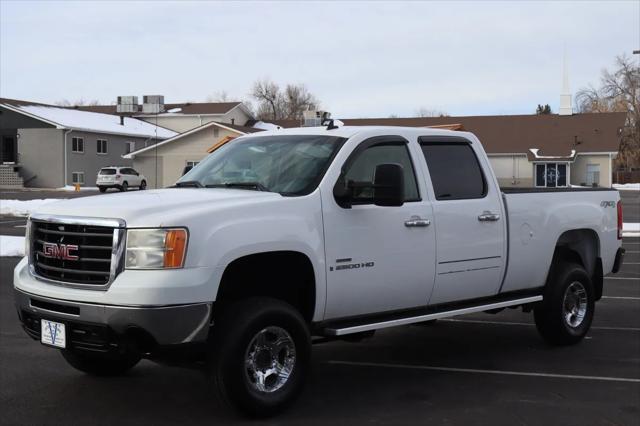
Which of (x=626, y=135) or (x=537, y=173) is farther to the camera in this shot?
(x=626, y=135)

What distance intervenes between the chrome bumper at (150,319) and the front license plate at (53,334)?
76 mm

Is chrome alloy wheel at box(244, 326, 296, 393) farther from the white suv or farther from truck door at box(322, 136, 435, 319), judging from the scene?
the white suv

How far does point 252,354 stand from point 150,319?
2.73 ft

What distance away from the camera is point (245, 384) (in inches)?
203

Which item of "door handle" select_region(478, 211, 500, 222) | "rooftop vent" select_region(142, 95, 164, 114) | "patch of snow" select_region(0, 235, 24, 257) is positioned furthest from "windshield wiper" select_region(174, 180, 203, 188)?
"rooftop vent" select_region(142, 95, 164, 114)

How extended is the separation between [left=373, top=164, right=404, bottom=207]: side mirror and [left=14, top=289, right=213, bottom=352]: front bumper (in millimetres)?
1587

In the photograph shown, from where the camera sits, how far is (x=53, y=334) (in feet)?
17.1

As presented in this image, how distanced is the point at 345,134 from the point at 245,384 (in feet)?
7.39

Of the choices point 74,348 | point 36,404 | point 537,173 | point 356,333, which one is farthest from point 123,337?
point 537,173

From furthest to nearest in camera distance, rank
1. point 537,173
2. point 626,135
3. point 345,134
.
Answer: point 626,135 → point 537,173 → point 345,134

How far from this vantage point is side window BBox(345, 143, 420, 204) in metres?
6.04

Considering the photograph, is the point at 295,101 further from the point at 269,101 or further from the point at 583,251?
the point at 583,251

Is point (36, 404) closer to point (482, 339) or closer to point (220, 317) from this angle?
point (220, 317)

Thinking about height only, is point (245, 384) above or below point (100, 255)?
below
